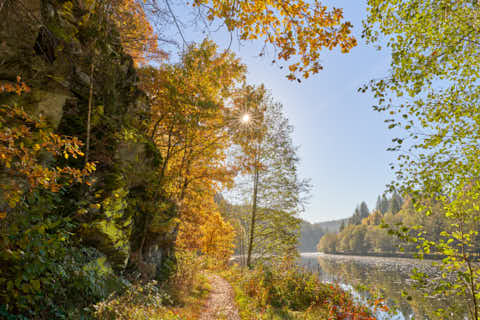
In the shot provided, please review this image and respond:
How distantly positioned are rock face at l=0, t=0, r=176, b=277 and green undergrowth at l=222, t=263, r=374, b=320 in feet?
11.8

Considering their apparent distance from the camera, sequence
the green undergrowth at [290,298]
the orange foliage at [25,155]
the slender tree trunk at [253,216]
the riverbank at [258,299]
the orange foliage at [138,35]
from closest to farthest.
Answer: the orange foliage at [25,155] → the orange foliage at [138,35] → the riverbank at [258,299] → the green undergrowth at [290,298] → the slender tree trunk at [253,216]

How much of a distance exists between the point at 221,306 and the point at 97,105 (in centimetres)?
743

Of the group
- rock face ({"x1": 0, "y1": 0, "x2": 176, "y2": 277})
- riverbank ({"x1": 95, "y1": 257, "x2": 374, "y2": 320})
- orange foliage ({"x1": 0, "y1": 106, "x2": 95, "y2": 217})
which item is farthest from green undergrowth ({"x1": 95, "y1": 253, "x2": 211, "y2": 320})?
orange foliage ({"x1": 0, "y1": 106, "x2": 95, "y2": 217})

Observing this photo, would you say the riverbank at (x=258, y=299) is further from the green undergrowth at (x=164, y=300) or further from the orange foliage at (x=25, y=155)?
the orange foliage at (x=25, y=155)

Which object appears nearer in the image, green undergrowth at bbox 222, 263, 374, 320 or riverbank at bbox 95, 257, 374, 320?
riverbank at bbox 95, 257, 374, 320

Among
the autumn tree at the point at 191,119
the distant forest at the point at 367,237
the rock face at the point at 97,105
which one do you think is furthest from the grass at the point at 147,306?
the distant forest at the point at 367,237

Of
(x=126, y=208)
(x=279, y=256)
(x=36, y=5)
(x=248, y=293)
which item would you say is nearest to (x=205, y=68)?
(x=36, y=5)

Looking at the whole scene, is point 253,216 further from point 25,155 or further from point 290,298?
point 25,155

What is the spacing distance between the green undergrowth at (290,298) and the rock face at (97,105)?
3591 mm

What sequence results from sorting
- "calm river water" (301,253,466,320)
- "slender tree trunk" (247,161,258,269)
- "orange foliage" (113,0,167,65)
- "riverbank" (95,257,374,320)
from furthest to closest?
1. "slender tree trunk" (247,161,258,269)
2. "riverbank" (95,257,374,320)
3. "orange foliage" (113,0,167,65)
4. "calm river water" (301,253,466,320)

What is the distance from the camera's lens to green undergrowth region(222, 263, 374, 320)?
239 inches

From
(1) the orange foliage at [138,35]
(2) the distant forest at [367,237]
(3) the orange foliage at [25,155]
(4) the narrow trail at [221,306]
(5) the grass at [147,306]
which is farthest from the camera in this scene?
(2) the distant forest at [367,237]

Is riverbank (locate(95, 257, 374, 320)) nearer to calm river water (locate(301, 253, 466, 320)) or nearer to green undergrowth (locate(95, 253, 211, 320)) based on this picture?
green undergrowth (locate(95, 253, 211, 320))

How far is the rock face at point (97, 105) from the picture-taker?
3.51 metres
